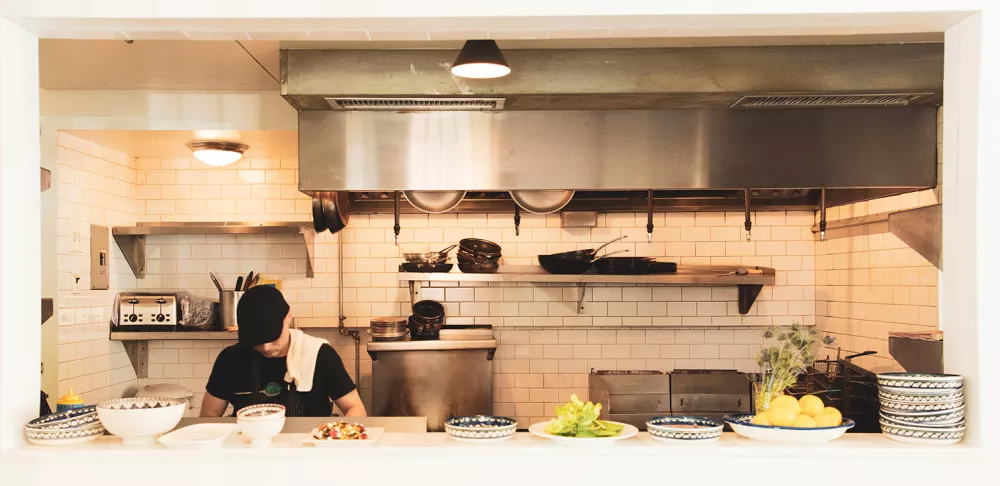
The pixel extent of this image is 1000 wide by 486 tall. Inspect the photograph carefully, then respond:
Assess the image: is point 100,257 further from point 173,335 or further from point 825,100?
point 825,100

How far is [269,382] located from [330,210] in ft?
4.28

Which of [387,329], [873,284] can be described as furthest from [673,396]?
[387,329]

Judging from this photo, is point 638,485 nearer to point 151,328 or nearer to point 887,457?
point 887,457

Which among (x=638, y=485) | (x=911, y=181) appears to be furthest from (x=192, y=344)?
(x=911, y=181)

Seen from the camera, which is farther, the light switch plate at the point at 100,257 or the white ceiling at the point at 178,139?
the light switch plate at the point at 100,257

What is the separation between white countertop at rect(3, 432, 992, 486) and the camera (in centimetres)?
248

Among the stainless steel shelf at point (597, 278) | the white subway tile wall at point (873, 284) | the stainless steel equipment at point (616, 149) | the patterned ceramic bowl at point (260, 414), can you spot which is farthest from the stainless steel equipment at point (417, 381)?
the patterned ceramic bowl at point (260, 414)

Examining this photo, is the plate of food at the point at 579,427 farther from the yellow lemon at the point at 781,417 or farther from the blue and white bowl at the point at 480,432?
the yellow lemon at the point at 781,417

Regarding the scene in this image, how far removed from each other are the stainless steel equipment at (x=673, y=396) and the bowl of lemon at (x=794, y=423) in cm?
259

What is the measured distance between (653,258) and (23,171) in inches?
162

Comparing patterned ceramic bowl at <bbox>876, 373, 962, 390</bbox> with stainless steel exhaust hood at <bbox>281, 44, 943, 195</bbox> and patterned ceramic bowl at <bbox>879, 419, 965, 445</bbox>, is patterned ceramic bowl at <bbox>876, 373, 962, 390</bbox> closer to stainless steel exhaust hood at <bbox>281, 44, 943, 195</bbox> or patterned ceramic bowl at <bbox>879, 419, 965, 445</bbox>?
patterned ceramic bowl at <bbox>879, 419, 965, 445</bbox>

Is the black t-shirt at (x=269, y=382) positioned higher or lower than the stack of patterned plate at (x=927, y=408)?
lower

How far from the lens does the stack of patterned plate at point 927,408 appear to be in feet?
8.15

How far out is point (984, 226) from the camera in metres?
2.48
